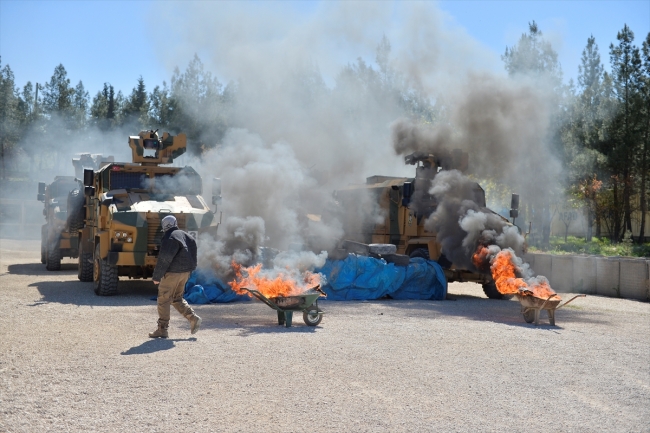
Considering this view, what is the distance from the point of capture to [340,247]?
17.1 metres

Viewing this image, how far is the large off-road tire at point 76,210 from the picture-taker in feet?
61.7

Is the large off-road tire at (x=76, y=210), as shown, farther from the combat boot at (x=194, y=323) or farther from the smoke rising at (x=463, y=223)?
the combat boot at (x=194, y=323)

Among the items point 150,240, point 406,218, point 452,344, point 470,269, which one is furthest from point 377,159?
point 452,344

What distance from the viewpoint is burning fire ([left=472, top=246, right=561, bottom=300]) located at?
42.9 feet

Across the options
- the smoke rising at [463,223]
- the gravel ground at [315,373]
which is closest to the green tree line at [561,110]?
the smoke rising at [463,223]

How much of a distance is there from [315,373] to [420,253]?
33.9 ft

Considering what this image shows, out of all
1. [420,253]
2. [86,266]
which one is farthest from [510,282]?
[86,266]

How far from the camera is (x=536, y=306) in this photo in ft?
41.5

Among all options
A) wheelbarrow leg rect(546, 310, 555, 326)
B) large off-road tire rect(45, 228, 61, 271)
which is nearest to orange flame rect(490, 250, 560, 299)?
wheelbarrow leg rect(546, 310, 555, 326)

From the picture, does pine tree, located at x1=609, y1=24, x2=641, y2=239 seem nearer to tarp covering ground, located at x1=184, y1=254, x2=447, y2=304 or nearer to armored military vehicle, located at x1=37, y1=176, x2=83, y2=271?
tarp covering ground, located at x1=184, y1=254, x2=447, y2=304

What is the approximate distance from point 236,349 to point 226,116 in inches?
810

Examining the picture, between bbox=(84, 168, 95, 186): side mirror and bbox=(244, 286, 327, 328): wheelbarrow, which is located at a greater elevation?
bbox=(84, 168, 95, 186): side mirror

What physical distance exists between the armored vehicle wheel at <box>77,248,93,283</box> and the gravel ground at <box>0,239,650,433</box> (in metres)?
5.05

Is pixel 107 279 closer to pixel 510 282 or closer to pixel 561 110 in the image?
pixel 510 282
